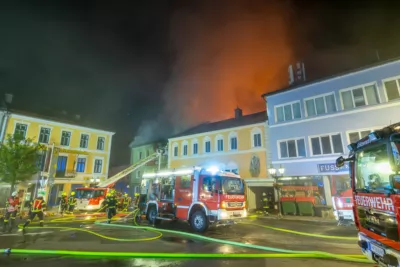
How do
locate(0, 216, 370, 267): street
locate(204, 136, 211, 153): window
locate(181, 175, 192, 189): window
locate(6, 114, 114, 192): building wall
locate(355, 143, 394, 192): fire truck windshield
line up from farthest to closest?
1. locate(204, 136, 211, 153): window
2. locate(6, 114, 114, 192): building wall
3. locate(181, 175, 192, 189): window
4. locate(0, 216, 370, 267): street
5. locate(355, 143, 394, 192): fire truck windshield

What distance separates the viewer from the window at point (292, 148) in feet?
59.8

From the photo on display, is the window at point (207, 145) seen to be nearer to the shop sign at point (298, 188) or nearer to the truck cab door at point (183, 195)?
the shop sign at point (298, 188)

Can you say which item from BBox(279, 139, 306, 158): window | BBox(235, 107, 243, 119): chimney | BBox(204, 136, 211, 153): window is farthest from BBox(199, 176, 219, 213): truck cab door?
BBox(235, 107, 243, 119): chimney

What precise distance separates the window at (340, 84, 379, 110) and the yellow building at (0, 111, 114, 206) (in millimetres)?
27898

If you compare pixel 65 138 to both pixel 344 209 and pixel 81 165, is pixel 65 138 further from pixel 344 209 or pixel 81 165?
pixel 344 209

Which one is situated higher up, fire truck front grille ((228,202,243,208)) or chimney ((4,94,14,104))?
chimney ((4,94,14,104))

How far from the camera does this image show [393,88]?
14.8 metres

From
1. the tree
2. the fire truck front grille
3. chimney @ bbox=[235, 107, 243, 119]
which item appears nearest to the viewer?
the fire truck front grille

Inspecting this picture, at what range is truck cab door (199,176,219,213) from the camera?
32.9ft

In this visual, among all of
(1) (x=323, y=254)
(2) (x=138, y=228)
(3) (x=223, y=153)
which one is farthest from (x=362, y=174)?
(3) (x=223, y=153)

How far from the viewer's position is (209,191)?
33.7 ft

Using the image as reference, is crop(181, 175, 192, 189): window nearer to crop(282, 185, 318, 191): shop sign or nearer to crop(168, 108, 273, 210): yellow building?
crop(282, 185, 318, 191): shop sign

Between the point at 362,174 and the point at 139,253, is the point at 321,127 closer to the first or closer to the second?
the point at 362,174

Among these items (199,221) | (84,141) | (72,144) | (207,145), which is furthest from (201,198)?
(84,141)
